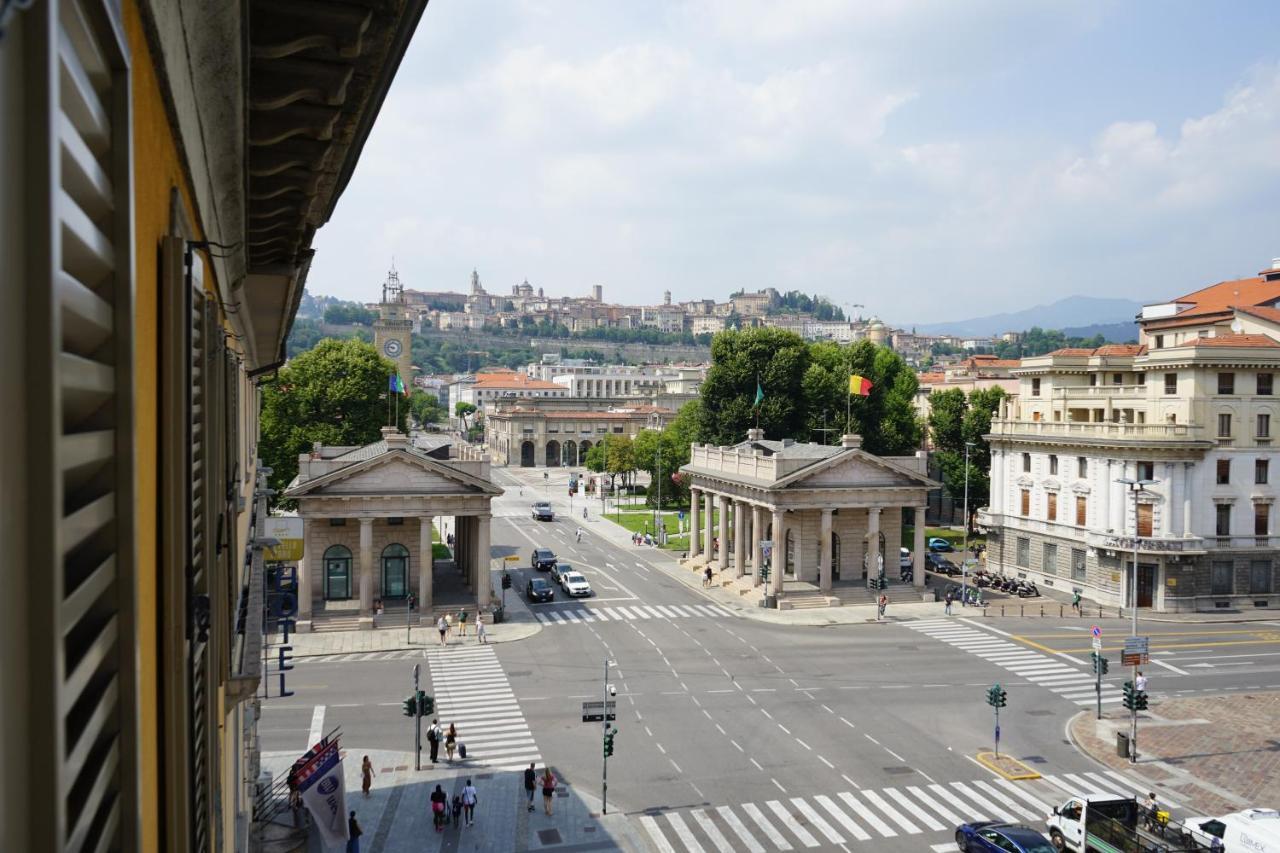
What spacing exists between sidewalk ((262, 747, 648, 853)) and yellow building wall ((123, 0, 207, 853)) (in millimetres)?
19480

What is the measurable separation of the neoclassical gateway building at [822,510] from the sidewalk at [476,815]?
93.4 ft

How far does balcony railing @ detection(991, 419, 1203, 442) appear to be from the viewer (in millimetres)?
54688

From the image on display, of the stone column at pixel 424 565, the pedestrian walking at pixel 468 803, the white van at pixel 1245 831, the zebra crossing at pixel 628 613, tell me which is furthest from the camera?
the zebra crossing at pixel 628 613

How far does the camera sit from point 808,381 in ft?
259

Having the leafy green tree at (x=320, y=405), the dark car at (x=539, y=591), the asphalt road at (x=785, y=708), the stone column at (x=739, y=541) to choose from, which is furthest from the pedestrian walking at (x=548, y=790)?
the leafy green tree at (x=320, y=405)

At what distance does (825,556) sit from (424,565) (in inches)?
882

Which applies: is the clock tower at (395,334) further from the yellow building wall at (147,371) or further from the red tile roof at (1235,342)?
the yellow building wall at (147,371)

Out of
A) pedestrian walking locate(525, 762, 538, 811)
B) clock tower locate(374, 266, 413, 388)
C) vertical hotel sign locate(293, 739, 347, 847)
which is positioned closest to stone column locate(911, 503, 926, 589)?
pedestrian walking locate(525, 762, 538, 811)

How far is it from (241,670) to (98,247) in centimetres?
1022

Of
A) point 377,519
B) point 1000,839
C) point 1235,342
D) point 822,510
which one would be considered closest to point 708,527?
point 822,510

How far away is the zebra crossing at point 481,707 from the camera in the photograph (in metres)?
30.5

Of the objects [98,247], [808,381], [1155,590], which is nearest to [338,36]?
[98,247]

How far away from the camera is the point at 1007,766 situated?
30.0 metres

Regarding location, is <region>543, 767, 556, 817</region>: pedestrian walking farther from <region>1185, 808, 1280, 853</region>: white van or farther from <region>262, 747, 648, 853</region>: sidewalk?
<region>1185, 808, 1280, 853</region>: white van
